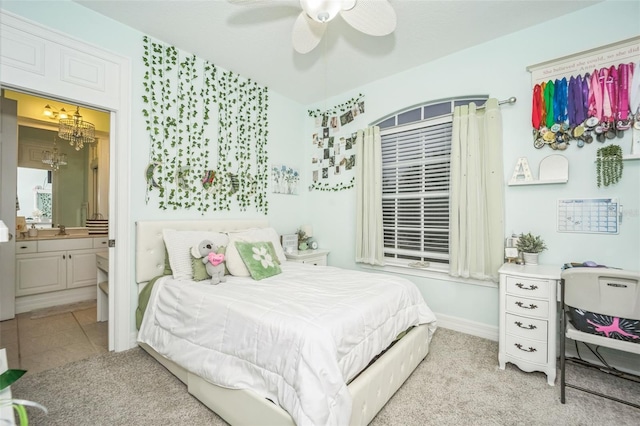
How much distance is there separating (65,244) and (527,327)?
5324 millimetres

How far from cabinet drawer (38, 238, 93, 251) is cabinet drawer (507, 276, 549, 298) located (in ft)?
16.9

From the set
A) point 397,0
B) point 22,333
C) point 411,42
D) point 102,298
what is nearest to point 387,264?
point 411,42

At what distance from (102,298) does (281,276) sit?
2336 millimetres

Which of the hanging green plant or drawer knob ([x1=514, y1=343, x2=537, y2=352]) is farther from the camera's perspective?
the hanging green plant

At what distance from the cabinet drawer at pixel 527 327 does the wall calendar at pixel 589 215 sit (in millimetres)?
894

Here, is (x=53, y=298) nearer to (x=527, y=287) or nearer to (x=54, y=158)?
(x=54, y=158)

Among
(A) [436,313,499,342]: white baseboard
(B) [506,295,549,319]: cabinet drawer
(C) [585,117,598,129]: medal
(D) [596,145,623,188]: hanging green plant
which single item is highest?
(C) [585,117,598,129]: medal

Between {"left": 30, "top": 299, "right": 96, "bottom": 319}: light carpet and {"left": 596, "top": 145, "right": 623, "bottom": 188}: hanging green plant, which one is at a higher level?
{"left": 596, "top": 145, "right": 623, "bottom": 188}: hanging green plant

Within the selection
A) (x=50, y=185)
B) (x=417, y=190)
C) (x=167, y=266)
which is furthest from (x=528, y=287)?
(x=50, y=185)

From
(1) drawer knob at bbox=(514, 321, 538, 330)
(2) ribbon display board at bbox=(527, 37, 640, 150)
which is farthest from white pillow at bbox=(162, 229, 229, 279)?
(2) ribbon display board at bbox=(527, 37, 640, 150)

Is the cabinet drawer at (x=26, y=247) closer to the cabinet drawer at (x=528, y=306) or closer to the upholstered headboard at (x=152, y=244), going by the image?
the upholstered headboard at (x=152, y=244)

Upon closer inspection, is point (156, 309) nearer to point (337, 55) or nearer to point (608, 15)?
point (337, 55)

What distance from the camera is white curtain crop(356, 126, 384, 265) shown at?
11.2ft

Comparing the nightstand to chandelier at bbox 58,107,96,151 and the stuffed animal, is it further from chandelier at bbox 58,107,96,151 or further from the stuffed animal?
chandelier at bbox 58,107,96,151
